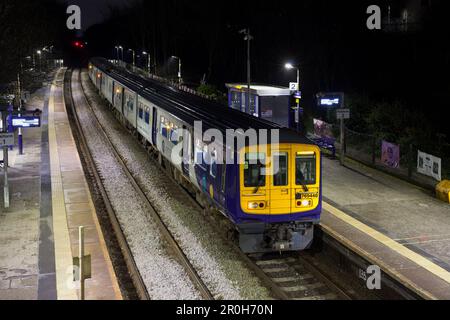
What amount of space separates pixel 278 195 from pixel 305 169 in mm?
799

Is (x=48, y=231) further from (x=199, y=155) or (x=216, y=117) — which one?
(x=216, y=117)

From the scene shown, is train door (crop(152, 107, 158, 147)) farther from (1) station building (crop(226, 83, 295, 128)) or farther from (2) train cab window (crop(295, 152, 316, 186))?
(2) train cab window (crop(295, 152, 316, 186))

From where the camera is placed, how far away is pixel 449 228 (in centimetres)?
1441

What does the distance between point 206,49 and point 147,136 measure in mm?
49487

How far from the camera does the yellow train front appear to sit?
38.8 feet

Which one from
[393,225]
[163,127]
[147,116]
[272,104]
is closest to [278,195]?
[393,225]

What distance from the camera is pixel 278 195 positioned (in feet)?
39.7

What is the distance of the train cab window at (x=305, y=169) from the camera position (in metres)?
12.2

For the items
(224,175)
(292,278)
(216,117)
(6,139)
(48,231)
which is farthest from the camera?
(216,117)

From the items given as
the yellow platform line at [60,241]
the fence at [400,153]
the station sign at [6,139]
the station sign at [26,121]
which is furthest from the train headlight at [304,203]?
the station sign at [26,121]

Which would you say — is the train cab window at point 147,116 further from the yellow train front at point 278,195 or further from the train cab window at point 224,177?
the yellow train front at point 278,195

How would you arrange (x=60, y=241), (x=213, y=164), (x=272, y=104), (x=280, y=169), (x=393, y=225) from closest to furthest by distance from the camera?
(x=280, y=169) → (x=213, y=164) → (x=60, y=241) → (x=393, y=225) → (x=272, y=104)

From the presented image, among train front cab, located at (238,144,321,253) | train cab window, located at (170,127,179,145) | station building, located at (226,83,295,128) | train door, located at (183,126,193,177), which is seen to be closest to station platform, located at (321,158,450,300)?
train front cab, located at (238,144,321,253)

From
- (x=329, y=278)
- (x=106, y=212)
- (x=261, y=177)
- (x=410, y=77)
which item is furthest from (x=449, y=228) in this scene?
(x=410, y=77)
